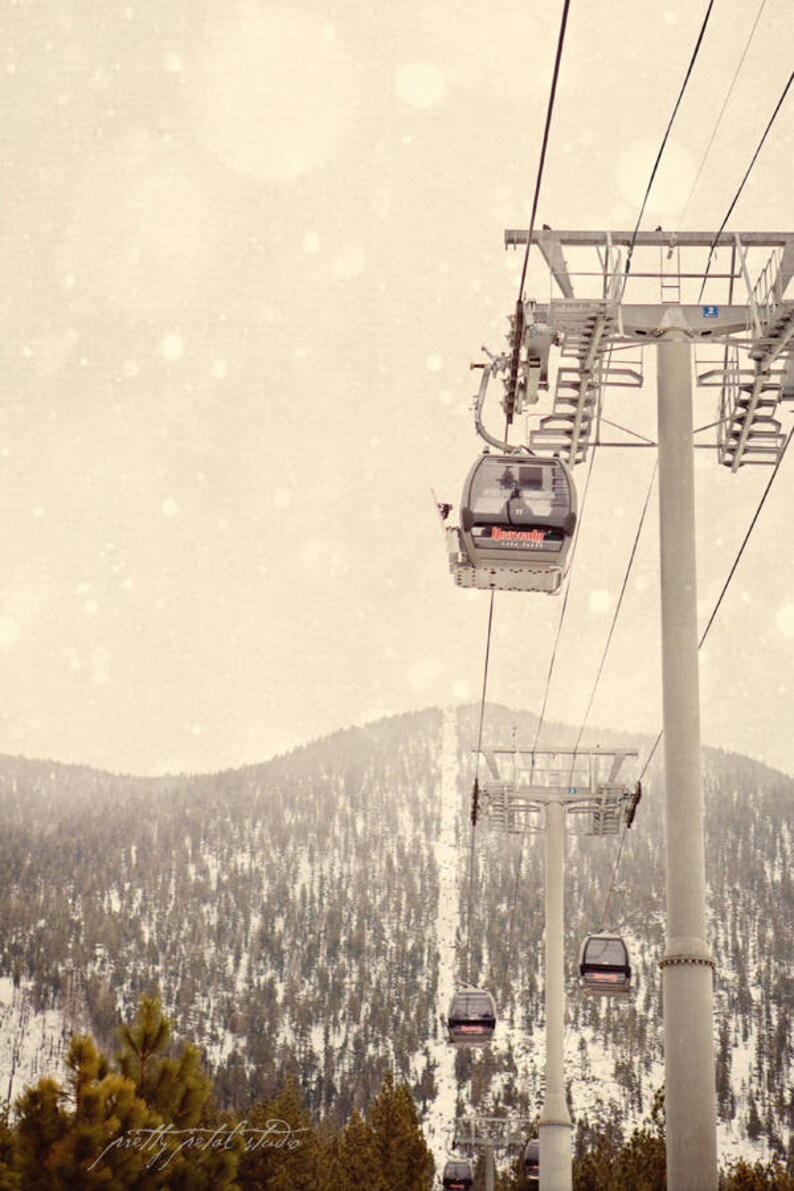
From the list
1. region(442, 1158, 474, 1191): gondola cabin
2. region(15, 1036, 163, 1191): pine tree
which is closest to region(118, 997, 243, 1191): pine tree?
region(15, 1036, 163, 1191): pine tree

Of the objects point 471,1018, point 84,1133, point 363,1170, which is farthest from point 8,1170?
point 363,1170

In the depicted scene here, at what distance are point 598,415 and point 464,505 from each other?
2928mm

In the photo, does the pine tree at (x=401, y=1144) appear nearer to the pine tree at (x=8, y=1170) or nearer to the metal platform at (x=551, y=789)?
the metal platform at (x=551, y=789)

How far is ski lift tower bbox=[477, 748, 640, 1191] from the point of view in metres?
33.6

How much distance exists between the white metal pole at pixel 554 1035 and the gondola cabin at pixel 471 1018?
422 centimetres

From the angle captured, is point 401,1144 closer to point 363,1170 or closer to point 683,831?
point 363,1170

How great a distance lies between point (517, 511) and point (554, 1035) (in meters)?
21.9

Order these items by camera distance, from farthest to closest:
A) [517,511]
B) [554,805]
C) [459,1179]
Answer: [459,1179] < [554,805] < [517,511]

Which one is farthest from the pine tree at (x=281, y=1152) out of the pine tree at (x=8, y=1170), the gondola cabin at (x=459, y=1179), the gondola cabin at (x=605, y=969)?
the pine tree at (x=8, y=1170)

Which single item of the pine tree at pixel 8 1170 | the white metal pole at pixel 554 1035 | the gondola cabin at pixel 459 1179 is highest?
the white metal pole at pixel 554 1035

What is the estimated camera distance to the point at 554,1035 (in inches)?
1319

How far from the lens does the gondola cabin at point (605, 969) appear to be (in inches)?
1310

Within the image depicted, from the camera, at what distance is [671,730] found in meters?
13.8

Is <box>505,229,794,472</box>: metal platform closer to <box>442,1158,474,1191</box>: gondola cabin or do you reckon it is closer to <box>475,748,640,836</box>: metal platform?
<box>475,748,640,836</box>: metal platform
